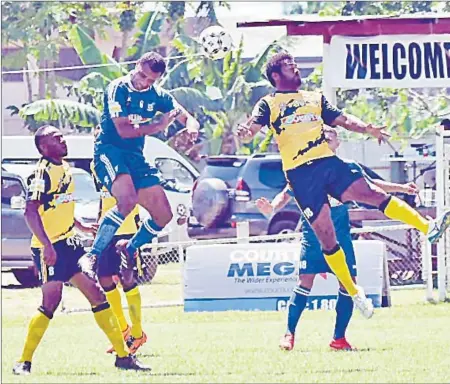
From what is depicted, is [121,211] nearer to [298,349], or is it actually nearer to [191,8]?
[298,349]

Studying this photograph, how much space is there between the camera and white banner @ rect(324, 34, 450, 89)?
15539 mm

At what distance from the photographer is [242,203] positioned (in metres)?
22.7

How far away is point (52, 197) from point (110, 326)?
1.03 m

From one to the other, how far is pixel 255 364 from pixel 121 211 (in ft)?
5.73

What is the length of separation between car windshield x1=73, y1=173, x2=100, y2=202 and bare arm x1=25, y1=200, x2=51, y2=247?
484 inches

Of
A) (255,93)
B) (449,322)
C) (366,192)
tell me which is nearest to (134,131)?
(366,192)

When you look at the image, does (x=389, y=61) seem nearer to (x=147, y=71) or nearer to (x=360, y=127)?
(x=360, y=127)

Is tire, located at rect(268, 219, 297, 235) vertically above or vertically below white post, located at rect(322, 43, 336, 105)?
below

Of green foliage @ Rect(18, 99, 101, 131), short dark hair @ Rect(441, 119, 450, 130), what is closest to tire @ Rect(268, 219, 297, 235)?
short dark hair @ Rect(441, 119, 450, 130)

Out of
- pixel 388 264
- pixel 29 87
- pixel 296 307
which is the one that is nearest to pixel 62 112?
pixel 29 87

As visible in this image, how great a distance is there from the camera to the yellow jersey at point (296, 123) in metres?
10.1

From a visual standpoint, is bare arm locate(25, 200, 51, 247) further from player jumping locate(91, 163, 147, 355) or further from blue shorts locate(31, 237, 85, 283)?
A: player jumping locate(91, 163, 147, 355)

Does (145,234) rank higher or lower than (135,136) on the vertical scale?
lower

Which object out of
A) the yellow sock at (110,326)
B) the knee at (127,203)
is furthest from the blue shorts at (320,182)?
the yellow sock at (110,326)
